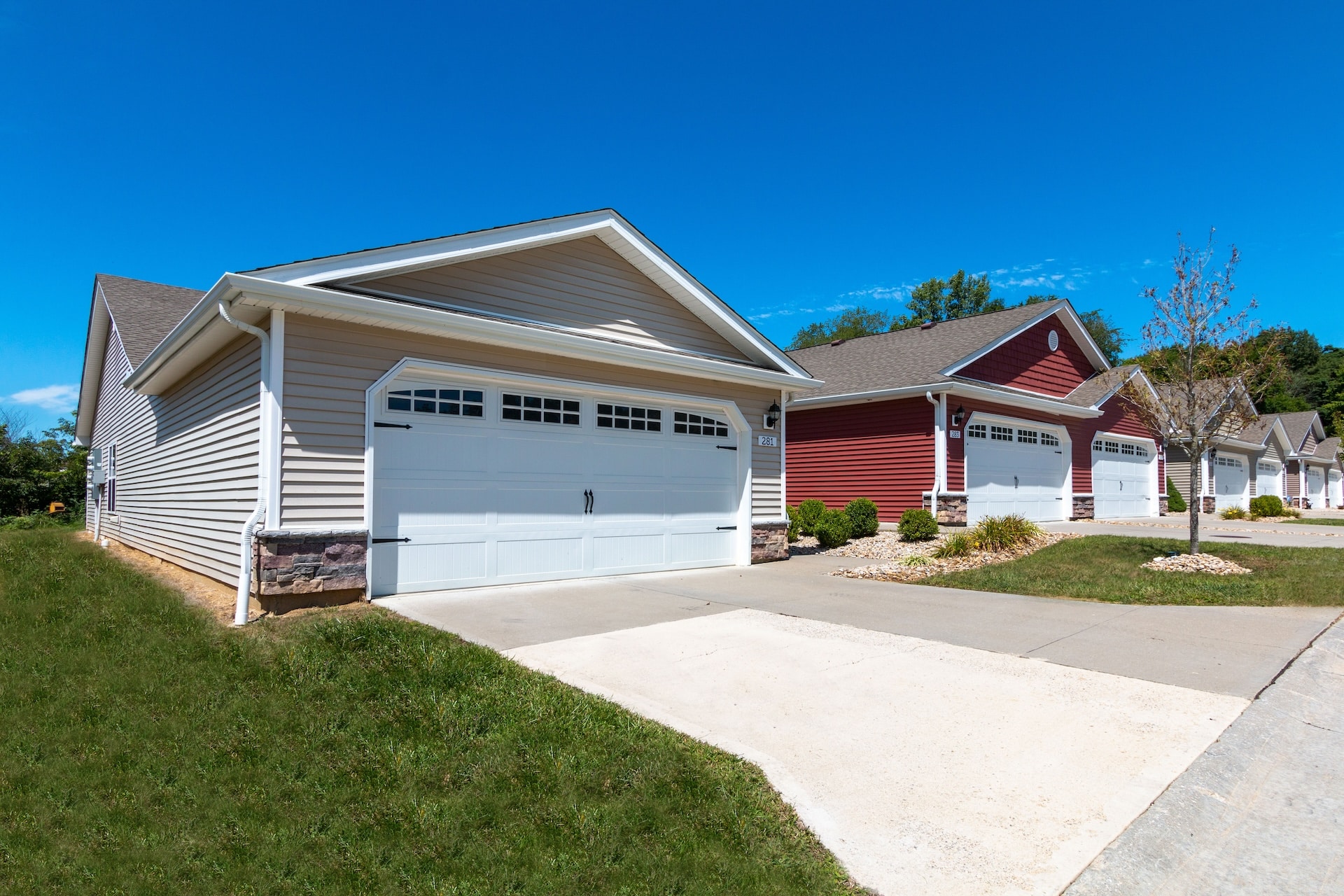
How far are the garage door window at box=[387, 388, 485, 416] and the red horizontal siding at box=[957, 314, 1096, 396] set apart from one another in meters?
11.2

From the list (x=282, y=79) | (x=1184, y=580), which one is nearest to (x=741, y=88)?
(x=282, y=79)

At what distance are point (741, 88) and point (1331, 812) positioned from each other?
639 inches

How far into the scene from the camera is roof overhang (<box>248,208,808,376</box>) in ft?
23.1

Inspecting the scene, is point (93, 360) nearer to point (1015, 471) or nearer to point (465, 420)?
point (465, 420)

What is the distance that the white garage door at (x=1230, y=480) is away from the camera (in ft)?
90.6

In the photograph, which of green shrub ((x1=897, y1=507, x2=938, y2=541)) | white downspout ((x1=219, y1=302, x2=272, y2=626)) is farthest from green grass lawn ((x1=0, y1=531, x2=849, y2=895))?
green shrub ((x1=897, y1=507, x2=938, y2=541))

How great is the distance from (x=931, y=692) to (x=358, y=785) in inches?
128

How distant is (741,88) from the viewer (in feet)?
53.1

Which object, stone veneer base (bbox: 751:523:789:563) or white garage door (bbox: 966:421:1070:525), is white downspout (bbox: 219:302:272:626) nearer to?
stone veneer base (bbox: 751:523:789:563)

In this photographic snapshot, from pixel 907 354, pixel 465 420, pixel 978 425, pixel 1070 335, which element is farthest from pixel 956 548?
pixel 1070 335

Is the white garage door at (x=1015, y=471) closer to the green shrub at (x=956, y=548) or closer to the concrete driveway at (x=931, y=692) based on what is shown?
the green shrub at (x=956, y=548)

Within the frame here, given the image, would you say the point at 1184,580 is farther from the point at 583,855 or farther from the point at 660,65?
the point at 660,65

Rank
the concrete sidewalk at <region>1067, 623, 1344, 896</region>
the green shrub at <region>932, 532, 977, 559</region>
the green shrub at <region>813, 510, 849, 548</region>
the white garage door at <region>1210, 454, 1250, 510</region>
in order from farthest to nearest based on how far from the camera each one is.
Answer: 1. the white garage door at <region>1210, 454, 1250, 510</region>
2. the green shrub at <region>813, 510, 849, 548</region>
3. the green shrub at <region>932, 532, 977, 559</region>
4. the concrete sidewalk at <region>1067, 623, 1344, 896</region>

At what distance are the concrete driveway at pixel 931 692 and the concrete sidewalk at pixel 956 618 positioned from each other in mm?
31
